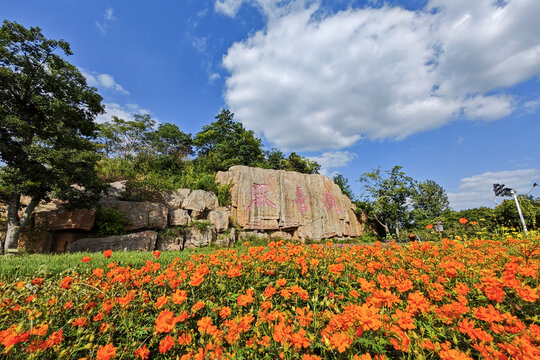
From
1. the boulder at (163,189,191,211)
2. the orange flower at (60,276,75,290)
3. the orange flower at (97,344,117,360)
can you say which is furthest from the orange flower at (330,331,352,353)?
the boulder at (163,189,191,211)

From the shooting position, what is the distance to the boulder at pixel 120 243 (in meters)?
7.28

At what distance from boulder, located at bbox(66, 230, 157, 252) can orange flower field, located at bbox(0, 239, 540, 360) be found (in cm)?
628

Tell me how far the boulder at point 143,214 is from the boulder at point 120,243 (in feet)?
1.81

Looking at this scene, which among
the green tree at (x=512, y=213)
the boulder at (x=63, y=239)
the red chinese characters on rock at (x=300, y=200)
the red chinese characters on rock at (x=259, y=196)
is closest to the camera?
the boulder at (x=63, y=239)

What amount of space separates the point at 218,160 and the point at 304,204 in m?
6.95

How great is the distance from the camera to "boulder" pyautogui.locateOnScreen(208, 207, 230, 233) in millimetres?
10664

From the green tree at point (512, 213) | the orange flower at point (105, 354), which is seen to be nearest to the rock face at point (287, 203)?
the green tree at point (512, 213)

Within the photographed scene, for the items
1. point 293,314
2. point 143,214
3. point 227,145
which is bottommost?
point 293,314

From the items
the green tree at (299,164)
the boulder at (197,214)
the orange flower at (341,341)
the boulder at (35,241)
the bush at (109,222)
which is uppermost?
the green tree at (299,164)

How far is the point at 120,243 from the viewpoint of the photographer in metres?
7.67

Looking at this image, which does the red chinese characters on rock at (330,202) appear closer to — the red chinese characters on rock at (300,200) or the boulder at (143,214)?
the red chinese characters on rock at (300,200)

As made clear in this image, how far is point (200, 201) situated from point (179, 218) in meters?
1.52

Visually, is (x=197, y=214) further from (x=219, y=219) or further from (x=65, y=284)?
(x=65, y=284)

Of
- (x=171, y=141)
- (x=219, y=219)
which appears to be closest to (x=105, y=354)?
(x=219, y=219)
